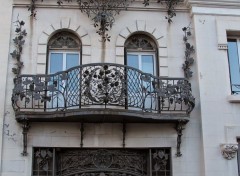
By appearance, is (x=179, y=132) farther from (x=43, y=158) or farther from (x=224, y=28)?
(x=43, y=158)

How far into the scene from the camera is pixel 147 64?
1447 cm

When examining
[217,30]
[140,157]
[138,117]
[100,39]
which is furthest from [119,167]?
[217,30]

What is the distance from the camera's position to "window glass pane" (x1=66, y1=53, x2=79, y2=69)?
14.2 metres

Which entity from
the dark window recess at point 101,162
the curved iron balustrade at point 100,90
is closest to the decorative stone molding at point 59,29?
the curved iron balustrade at point 100,90

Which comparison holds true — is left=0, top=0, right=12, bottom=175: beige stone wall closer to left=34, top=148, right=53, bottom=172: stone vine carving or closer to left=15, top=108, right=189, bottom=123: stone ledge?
left=15, top=108, right=189, bottom=123: stone ledge

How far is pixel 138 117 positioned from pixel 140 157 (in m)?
1.34

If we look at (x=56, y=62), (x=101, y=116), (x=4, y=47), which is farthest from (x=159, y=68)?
(x=4, y=47)

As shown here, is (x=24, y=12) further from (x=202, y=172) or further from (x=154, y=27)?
(x=202, y=172)

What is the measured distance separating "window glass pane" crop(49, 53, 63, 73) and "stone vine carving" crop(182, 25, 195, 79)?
3694 mm

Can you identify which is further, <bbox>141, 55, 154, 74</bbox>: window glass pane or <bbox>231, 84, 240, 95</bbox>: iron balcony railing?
<bbox>141, 55, 154, 74</bbox>: window glass pane

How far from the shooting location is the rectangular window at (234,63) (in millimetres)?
14289

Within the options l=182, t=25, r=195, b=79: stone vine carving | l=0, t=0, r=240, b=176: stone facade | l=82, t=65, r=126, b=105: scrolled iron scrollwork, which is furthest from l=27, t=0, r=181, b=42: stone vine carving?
l=82, t=65, r=126, b=105: scrolled iron scrollwork

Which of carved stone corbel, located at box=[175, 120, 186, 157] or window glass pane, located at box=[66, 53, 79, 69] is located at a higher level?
window glass pane, located at box=[66, 53, 79, 69]

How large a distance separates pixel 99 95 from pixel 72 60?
2073 millimetres
